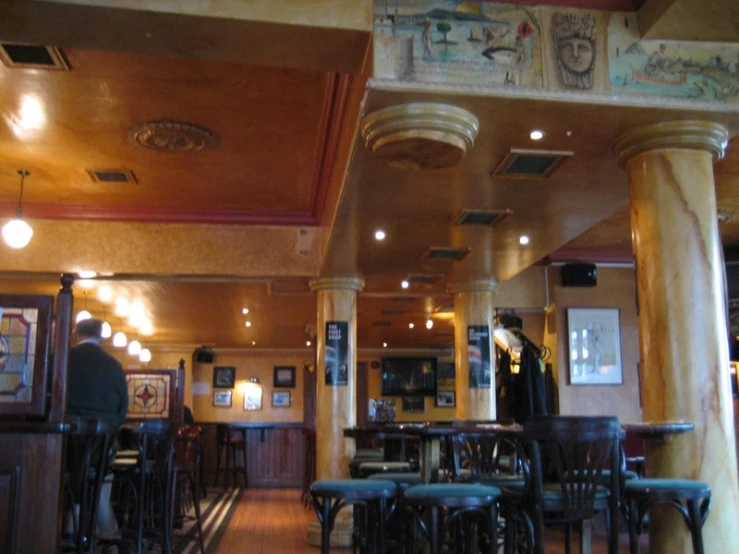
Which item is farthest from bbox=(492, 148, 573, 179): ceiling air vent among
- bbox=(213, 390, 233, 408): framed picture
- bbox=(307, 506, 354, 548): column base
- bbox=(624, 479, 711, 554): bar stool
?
bbox=(213, 390, 233, 408): framed picture

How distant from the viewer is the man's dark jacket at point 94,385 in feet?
16.4

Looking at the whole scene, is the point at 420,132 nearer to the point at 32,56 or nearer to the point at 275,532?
the point at 32,56

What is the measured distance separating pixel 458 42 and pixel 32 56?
8.31 ft

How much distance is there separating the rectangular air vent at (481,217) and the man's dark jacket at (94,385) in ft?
9.03

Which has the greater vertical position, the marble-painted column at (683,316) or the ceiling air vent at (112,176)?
the ceiling air vent at (112,176)

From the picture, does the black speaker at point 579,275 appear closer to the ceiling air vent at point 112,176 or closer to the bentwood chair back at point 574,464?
the ceiling air vent at point 112,176

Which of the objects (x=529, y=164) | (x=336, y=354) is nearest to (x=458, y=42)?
(x=529, y=164)

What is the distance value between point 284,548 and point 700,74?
17.8 ft

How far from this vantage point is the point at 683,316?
12.7 ft

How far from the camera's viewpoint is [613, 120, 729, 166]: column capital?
393cm

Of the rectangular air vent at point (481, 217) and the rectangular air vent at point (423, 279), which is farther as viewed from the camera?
the rectangular air vent at point (423, 279)

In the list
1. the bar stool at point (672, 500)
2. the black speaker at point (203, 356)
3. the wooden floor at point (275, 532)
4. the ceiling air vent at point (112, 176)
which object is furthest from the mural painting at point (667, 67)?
the black speaker at point (203, 356)

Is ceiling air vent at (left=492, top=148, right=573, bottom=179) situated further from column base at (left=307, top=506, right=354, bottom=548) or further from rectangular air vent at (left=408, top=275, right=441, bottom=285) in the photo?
column base at (left=307, top=506, right=354, bottom=548)

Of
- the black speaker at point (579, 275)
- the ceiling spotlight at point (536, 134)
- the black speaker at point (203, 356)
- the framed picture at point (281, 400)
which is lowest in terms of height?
the framed picture at point (281, 400)
